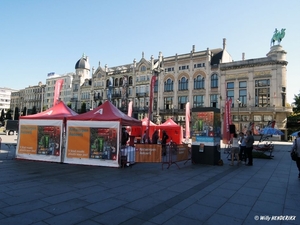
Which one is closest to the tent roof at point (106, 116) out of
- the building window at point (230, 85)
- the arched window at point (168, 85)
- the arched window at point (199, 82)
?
the building window at point (230, 85)

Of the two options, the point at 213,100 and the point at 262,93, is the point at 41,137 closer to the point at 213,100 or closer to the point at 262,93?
the point at 213,100

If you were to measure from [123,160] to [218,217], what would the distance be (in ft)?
21.5

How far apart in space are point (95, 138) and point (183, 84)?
1687 inches

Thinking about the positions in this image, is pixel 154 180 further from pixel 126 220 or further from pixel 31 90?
pixel 31 90

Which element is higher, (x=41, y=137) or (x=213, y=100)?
(x=213, y=100)

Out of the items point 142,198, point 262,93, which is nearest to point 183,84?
point 262,93

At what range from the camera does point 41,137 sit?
11859mm

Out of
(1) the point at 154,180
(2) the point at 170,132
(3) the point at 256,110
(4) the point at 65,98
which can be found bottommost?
(1) the point at 154,180

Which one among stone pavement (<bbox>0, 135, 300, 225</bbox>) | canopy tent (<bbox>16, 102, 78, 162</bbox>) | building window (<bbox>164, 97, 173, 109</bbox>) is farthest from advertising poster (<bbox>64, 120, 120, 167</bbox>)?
building window (<bbox>164, 97, 173, 109</bbox>)

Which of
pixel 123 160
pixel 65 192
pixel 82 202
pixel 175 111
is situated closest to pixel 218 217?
pixel 82 202

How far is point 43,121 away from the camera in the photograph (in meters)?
11.9

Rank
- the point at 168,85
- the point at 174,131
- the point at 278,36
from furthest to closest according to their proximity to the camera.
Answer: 1. the point at 168,85
2. the point at 278,36
3. the point at 174,131

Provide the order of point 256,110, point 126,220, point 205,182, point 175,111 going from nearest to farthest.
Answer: point 126,220 < point 205,182 < point 256,110 < point 175,111

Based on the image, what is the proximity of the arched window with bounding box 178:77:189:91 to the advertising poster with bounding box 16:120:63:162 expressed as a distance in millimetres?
42248
